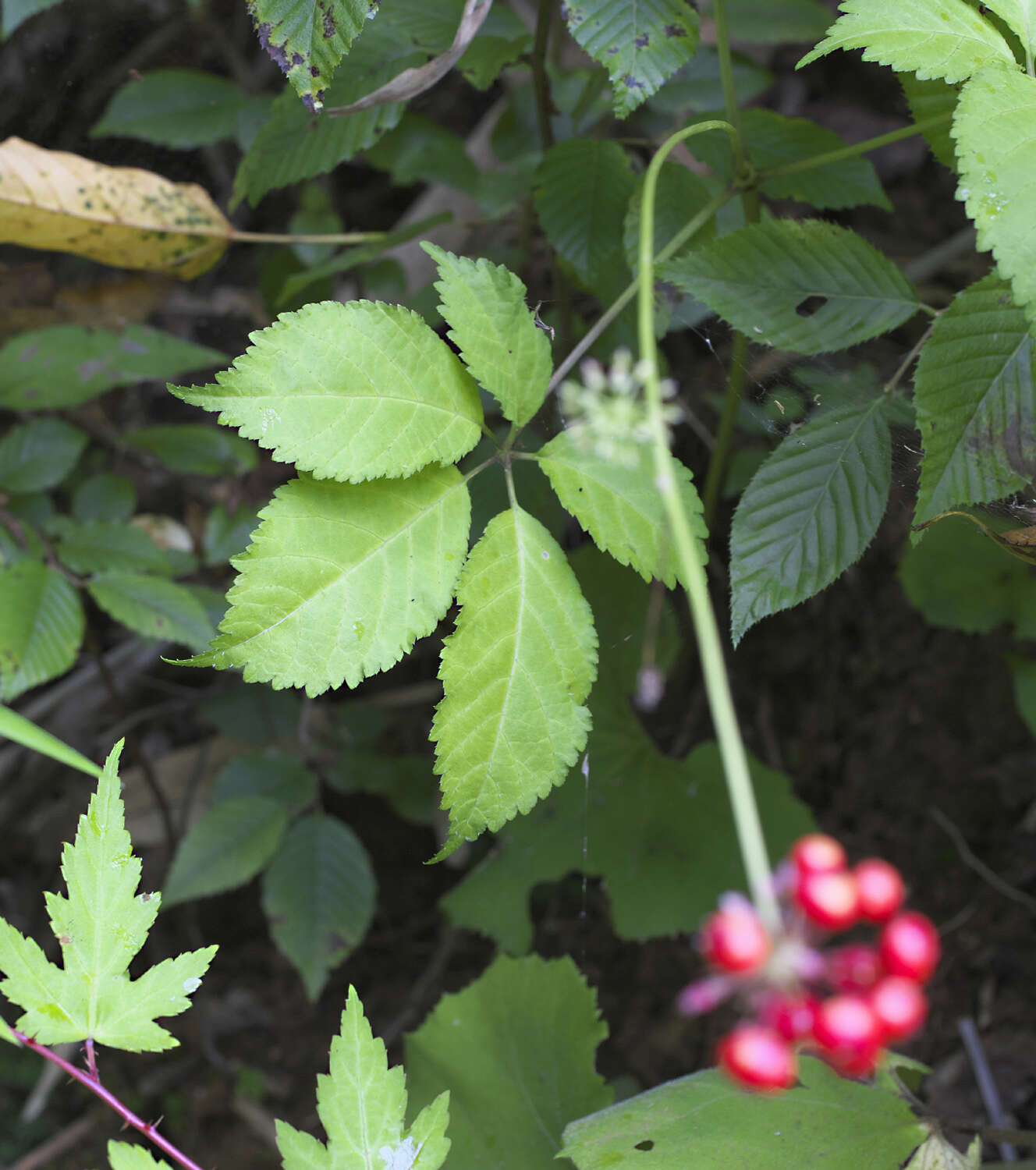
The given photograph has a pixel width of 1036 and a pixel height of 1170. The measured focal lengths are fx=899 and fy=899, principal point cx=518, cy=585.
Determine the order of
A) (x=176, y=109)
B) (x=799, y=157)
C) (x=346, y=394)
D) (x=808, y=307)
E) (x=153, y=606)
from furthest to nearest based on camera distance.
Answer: (x=176, y=109)
(x=153, y=606)
(x=799, y=157)
(x=808, y=307)
(x=346, y=394)

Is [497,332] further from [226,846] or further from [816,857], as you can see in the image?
[226,846]

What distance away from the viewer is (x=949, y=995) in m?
1.91

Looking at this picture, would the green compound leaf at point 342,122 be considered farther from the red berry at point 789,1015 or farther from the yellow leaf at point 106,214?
the red berry at point 789,1015

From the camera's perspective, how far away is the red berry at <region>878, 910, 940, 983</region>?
0.46 m

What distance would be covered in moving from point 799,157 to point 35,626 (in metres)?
1.46

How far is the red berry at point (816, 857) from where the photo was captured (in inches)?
18.9

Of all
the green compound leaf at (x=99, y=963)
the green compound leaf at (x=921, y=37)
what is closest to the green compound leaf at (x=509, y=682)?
the green compound leaf at (x=99, y=963)

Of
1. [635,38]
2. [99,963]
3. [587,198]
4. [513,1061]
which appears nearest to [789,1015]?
[99,963]

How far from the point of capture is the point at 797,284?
1183mm

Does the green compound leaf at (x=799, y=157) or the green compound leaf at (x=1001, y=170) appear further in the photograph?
the green compound leaf at (x=799, y=157)

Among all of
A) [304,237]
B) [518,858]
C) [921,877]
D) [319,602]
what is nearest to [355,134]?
[304,237]

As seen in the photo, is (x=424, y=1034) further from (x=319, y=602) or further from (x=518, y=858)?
(x=319, y=602)

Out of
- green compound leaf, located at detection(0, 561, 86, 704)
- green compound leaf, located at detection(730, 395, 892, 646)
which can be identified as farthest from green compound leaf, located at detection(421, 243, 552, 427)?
green compound leaf, located at detection(0, 561, 86, 704)

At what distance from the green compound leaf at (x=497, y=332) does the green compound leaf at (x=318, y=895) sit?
1.18 metres
